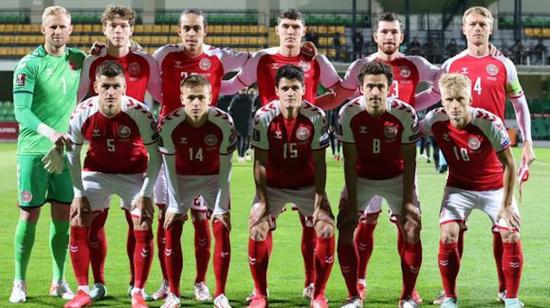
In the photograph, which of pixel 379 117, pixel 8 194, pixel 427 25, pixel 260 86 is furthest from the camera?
pixel 427 25

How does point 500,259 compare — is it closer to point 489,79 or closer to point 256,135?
point 489,79

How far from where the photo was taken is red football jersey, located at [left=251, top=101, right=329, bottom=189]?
5.59 m

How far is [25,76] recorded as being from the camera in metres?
5.98

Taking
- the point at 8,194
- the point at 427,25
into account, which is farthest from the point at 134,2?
the point at 8,194

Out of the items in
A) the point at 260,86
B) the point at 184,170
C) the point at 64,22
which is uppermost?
the point at 64,22

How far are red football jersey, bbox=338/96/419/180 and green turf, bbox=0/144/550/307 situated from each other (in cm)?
94

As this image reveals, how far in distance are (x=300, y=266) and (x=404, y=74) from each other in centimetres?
208

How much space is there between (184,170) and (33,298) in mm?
1420

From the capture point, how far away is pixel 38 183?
6039 mm

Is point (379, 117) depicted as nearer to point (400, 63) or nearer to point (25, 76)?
point (400, 63)

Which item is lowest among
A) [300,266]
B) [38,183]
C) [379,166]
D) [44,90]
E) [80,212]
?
[300,266]

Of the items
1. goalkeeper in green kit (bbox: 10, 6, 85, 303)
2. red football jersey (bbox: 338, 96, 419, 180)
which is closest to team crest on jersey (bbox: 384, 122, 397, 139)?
red football jersey (bbox: 338, 96, 419, 180)

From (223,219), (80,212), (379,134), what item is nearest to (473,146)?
(379,134)

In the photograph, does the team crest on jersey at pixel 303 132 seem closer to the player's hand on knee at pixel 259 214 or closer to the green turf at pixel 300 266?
the player's hand on knee at pixel 259 214
